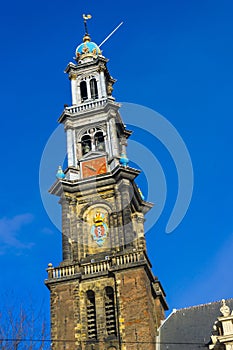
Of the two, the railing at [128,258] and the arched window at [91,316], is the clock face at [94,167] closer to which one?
the railing at [128,258]

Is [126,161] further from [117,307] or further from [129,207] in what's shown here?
[117,307]

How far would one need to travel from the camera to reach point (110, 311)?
39531 millimetres

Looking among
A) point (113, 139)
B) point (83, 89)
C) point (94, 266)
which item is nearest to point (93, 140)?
point (113, 139)

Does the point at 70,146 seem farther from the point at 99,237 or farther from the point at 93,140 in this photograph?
the point at 99,237

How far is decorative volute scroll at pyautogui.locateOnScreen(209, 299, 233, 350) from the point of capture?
36000 mm

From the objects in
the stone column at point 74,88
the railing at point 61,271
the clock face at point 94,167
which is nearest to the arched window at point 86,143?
the clock face at point 94,167

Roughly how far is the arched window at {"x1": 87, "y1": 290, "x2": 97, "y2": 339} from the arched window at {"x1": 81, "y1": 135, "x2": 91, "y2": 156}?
11.5 metres

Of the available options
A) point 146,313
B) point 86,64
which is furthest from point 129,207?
point 86,64

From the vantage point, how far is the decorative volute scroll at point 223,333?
36000 mm

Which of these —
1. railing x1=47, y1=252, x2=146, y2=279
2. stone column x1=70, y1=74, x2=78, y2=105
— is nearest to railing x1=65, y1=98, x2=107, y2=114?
stone column x1=70, y1=74, x2=78, y2=105

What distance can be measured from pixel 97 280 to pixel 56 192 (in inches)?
305

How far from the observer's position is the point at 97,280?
133ft

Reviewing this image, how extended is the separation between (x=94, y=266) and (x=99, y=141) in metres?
10.6

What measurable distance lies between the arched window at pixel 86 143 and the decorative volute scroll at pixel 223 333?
16.0 meters
